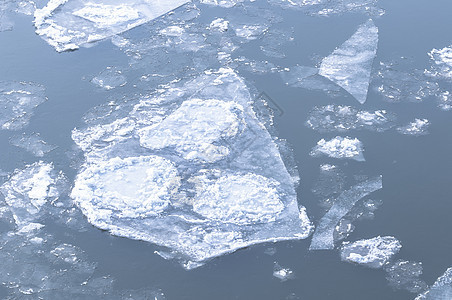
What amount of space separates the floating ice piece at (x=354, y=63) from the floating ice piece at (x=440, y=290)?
3044mm

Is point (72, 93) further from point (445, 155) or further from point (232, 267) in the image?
point (445, 155)

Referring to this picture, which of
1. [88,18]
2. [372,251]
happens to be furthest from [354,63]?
[88,18]

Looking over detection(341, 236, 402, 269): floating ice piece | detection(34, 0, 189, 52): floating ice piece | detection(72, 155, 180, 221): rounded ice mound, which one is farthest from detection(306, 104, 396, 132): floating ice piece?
detection(34, 0, 189, 52): floating ice piece

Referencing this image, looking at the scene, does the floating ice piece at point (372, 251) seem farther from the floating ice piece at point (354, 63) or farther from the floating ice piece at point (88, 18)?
the floating ice piece at point (88, 18)

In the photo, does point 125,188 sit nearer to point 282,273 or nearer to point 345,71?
point 282,273

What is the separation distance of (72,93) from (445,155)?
5247 mm

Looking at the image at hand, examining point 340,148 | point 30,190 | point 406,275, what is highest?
point 340,148

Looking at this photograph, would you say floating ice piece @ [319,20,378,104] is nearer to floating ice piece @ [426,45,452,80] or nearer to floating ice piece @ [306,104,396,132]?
floating ice piece @ [306,104,396,132]

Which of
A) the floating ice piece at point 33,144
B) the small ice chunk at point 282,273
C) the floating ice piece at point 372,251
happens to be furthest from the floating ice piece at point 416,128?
the floating ice piece at point 33,144

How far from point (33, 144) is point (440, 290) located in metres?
5.34

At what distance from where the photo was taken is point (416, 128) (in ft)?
27.0

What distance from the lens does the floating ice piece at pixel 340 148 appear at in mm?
7828

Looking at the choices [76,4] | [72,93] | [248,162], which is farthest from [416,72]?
[76,4]

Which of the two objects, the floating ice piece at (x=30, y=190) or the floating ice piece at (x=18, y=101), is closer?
the floating ice piece at (x=30, y=190)
